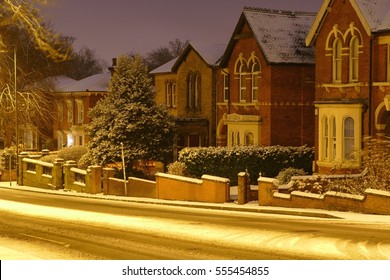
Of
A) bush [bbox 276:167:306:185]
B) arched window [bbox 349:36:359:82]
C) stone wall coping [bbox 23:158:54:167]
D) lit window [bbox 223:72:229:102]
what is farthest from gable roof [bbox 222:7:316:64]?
stone wall coping [bbox 23:158:54:167]

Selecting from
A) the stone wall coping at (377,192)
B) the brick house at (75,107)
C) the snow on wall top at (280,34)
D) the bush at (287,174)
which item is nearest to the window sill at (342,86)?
the bush at (287,174)

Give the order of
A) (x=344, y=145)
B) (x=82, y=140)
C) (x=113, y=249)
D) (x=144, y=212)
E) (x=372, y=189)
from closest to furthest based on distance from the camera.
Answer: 1. (x=113, y=249)
2. (x=372, y=189)
3. (x=144, y=212)
4. (x=344, y=145)
5. (x=82, y=140)

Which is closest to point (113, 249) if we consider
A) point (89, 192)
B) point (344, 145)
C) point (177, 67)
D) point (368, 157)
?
point (368, 157)

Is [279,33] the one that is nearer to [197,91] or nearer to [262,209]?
[197,91]

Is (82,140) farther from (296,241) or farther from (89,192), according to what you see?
(296,241)

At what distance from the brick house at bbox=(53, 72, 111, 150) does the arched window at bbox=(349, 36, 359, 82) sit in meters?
32.2

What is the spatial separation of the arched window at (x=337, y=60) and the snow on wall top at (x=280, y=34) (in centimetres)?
553

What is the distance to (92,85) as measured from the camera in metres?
65.1

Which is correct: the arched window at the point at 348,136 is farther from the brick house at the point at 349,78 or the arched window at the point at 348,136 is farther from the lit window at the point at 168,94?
the lit window at the point at 168,94

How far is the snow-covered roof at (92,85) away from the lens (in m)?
64.2

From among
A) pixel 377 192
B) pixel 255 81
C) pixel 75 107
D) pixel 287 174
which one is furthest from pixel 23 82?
pixel 377 192

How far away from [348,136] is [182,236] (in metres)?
16.2

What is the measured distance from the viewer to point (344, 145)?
1339 inches

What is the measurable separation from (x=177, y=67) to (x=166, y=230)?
30.9 metres
